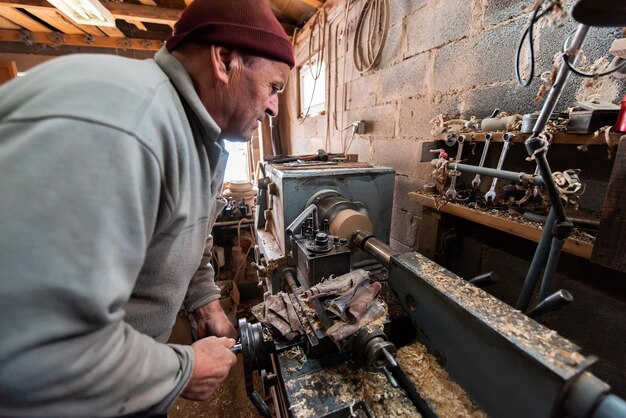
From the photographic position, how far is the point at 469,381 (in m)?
0.58

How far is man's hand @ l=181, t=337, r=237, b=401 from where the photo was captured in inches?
23.4

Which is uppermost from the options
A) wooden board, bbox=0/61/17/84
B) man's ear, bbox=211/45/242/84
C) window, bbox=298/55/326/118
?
wooden board, bbox=0/61/17/84

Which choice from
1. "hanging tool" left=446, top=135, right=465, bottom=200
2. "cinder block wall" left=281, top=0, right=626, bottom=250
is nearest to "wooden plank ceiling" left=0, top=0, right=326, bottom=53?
"cinder block wall" left=281, top=0, right=626, bottom=250

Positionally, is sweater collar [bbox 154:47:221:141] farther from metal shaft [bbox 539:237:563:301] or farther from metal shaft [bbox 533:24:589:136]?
metal shaft [bbox 539:237:563:301]

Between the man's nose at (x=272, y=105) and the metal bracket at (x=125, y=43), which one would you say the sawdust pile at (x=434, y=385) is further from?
the metal bracket at (x=125, y=43)

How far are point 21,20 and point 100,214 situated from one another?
445 centimetres

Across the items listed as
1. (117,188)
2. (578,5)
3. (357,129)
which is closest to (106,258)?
(117,188)

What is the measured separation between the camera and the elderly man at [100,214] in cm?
36

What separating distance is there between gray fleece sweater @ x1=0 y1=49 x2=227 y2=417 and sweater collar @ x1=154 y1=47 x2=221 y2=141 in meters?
0.06

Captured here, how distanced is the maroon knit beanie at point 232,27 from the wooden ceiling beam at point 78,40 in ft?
12.5

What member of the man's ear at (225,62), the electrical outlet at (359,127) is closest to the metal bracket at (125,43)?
the electrical outlet at (359,127)

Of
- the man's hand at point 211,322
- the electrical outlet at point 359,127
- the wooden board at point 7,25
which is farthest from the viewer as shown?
the wooden board at point 7,25

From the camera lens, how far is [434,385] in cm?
65

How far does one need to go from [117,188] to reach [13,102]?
0.76 ft
